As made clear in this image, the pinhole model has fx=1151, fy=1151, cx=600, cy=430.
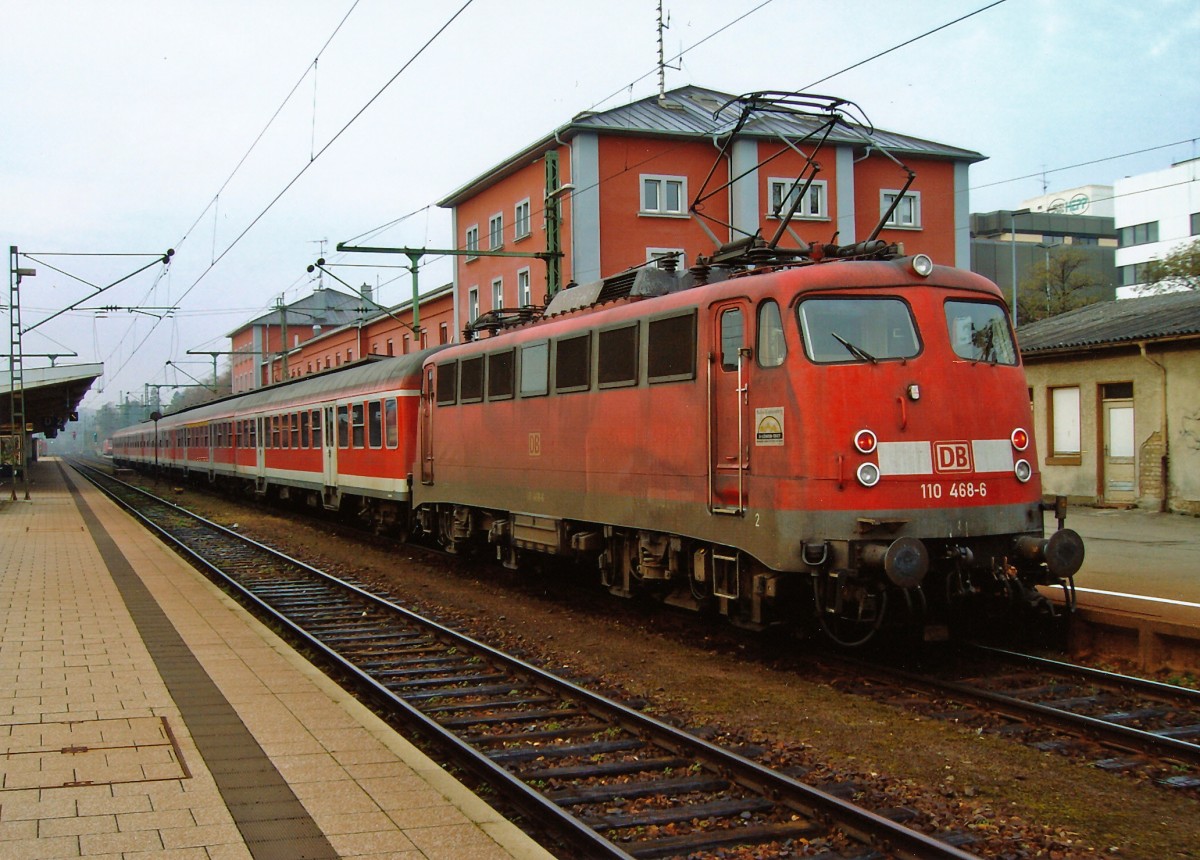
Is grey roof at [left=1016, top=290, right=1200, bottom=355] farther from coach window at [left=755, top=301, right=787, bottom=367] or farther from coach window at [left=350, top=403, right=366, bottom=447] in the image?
coach window at [left=350, top=403, right=366, bottom=447]

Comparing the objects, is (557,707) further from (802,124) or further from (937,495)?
(802,124)

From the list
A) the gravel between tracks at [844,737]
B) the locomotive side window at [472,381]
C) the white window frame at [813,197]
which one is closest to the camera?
the gravel between tracks at [844,737]

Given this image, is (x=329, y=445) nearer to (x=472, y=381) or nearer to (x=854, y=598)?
(x=472, y=381)

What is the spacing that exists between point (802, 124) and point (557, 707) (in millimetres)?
30962

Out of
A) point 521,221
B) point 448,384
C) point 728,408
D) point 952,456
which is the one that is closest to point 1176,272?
point 521,221

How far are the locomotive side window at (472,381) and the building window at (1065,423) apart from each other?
11750 mm

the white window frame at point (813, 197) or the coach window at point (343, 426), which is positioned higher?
the white window frame at point (813, 197)

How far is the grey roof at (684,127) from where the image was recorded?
34344 millimetres

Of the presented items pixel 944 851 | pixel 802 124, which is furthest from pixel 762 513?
pixel 802 124

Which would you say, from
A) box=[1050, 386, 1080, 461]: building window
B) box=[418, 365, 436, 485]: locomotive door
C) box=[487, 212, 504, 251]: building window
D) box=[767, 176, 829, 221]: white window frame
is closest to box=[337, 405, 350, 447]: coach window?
box=[418, 365, 436, 485]: locomotive door

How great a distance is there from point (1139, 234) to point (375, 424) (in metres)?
58.5

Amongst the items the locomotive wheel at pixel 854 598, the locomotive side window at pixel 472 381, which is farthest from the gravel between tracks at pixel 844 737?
the locomotive side window at pixel 472 381

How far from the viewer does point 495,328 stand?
15.6 m

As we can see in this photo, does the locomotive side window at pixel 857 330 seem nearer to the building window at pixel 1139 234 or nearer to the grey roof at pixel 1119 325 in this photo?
the grey roof at pixel 1119 325
